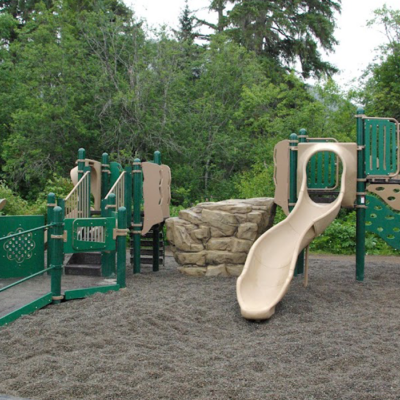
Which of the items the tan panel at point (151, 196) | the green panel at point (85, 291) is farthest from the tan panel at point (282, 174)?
the green panel at point (85, 291)

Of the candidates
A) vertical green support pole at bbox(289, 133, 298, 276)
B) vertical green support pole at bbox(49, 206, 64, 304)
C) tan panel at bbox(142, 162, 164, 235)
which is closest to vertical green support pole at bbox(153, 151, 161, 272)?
tan panel at bbox(142, 162, 164, 235)

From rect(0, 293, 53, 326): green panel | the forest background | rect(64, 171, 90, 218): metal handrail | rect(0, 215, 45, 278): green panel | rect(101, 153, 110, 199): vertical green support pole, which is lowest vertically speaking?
rect(0, 293, 53, 326): green panel

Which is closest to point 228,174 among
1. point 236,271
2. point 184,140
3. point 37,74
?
point 184,140

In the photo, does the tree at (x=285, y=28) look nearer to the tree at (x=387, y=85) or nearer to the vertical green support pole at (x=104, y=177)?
the tree at (x=387, y=85)

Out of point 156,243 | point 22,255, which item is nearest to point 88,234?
point 22,255

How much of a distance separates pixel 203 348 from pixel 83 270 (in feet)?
13.1

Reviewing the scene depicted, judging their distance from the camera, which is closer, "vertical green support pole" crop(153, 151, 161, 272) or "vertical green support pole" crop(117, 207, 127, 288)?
"vertical green support pole" crop(117, 207, 127, 288)

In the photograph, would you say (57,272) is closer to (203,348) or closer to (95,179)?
(203,348)

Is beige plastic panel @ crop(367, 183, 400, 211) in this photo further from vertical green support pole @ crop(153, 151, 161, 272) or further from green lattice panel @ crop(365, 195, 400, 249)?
vertical green support pole @ crop(153, 151, 161, 272)

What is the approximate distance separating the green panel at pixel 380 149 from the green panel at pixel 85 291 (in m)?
4.29

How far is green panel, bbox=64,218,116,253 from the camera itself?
651cm

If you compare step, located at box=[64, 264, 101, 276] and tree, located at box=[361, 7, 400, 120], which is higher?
tree, located at box=[361, 7, 400, 120]

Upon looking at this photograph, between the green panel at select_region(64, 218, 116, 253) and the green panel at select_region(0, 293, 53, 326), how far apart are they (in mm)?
645

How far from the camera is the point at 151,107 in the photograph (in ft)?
60.6
